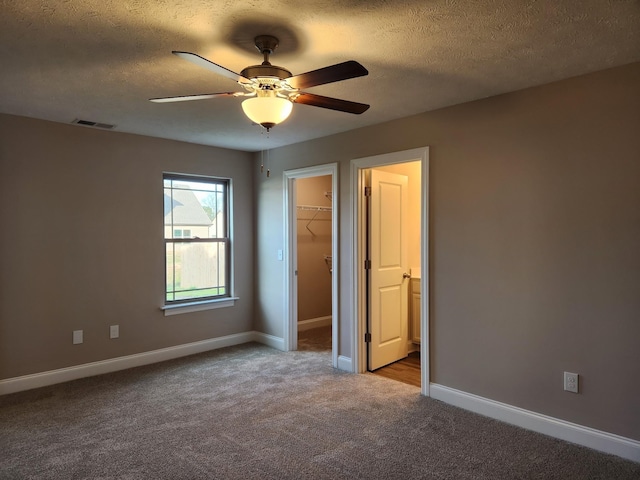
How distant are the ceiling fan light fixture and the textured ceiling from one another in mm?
338

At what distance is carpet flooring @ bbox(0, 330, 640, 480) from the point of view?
2436mm

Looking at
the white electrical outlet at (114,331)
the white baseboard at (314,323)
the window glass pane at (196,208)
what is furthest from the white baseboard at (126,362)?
the window glass pane at (196,208)

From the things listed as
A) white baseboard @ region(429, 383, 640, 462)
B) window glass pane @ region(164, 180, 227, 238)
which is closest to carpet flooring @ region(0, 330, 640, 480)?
white baseboard @ region(429, 383, 640, 462)

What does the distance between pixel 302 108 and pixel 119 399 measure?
9.23 feet

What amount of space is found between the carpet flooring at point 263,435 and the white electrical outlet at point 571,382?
348mm

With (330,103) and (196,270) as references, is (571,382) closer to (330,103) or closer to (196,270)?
(330,103)

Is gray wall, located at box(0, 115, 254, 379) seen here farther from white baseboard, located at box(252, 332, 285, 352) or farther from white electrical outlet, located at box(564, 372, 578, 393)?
white electrical outlet, located at box(564, 372, 578, 393)

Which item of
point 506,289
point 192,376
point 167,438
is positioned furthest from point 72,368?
point 506,289

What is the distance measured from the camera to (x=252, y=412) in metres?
3.22

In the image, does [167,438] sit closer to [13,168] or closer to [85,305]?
[85,305]

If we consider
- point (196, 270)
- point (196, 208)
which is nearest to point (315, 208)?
point (196, 208)

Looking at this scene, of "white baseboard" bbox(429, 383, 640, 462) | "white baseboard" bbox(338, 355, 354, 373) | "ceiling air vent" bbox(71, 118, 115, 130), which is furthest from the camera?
"white baseboard" bbox(338, 355, 354, 373)

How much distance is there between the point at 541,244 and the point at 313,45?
78.9 inches

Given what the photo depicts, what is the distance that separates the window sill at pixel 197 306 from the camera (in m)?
4.60
